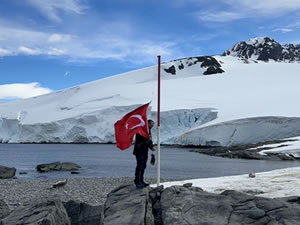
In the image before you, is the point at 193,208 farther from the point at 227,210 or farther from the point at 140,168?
the point at 140,168

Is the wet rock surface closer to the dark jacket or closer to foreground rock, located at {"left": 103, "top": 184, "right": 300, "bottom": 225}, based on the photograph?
foreground rock, located at {"left": 103, "top": 184, "right": 300, "bottom": 225}

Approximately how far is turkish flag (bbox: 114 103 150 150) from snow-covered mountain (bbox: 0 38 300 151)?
1774 inches

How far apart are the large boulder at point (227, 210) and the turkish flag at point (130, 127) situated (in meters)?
2.09

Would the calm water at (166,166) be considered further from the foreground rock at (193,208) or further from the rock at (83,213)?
the foreground rock at (193,208)

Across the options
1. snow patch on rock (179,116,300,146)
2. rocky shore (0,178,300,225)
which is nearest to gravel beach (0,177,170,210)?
rocky shore (0,178,300,225)

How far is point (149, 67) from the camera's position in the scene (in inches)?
4811

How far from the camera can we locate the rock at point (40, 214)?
24.4 feet

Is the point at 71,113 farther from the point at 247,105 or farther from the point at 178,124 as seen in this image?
the point at 247,105

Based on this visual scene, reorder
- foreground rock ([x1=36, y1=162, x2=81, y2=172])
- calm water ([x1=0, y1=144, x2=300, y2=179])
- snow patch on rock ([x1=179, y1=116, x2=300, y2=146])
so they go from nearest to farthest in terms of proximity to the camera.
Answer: calm water ([x1=0, y1=144, x2=300, y2=179]) < foreground rock ([x1=36, y1=162, x2=81, y2=172]) < snow patch on rock ([x1=179, y1=116, x2=300, y2=146])

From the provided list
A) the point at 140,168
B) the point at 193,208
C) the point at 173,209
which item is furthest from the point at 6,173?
the point at 193,208

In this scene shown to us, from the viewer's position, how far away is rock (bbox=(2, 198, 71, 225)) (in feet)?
24.4

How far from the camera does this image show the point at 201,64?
406ft

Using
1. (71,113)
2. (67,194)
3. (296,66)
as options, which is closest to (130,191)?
(67,194)

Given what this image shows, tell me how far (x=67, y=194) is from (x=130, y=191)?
803 cm
